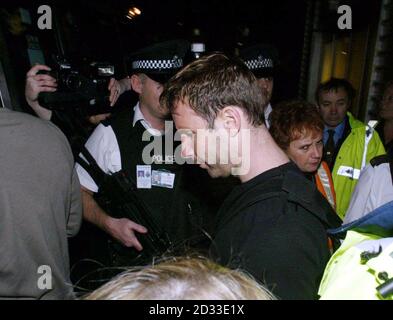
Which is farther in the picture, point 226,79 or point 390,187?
point 390,187

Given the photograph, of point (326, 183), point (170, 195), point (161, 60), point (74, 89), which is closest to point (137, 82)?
point (161, 60)

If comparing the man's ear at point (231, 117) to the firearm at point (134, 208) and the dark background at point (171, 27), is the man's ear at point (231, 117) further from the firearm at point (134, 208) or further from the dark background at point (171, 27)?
the dark background at point (171, 27)

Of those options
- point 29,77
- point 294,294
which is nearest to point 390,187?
point 294,294

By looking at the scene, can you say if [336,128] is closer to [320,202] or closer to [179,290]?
[320,202]

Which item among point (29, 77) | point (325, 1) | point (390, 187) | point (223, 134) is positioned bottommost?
point (390, 187)

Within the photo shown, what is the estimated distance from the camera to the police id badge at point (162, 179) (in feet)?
7.66

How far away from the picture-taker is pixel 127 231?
2.11 meters

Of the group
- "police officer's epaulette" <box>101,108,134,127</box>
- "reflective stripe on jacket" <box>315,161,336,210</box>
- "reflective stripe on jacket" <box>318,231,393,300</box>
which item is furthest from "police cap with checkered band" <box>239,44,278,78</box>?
"reflective stripe on jacket" <box>318,231,393,300</box>

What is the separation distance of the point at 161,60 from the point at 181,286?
1.86 m

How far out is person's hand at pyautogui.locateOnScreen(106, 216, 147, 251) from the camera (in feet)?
6.88

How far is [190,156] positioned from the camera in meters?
1.58

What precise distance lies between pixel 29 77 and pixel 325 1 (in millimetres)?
5911

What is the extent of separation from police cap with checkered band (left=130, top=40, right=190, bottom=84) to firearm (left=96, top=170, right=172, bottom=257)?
0.68 m

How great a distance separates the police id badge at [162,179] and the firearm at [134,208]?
0.56ft
